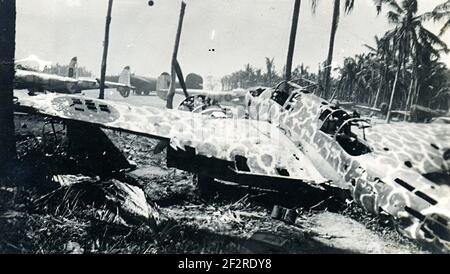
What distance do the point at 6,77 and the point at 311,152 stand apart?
6421mm

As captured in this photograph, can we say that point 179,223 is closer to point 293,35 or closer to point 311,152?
point 311,152

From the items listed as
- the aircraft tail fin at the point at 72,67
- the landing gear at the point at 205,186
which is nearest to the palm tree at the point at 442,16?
the landing gear at the point at 205,186

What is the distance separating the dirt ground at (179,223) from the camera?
4770 millimetres

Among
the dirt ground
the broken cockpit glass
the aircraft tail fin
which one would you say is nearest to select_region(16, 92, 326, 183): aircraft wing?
the broken cockpit glass

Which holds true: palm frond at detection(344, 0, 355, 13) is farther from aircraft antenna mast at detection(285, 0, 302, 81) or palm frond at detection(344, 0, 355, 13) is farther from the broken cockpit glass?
the broken cockpit glass

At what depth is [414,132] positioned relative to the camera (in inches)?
340

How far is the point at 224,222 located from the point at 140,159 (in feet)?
14.4

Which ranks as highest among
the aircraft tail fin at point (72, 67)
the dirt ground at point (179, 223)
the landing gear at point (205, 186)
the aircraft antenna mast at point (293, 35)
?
the aircraft antenna mast at point (293, 35)

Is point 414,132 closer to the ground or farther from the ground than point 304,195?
farther from the ground

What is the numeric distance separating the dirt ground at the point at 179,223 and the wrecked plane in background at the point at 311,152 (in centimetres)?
65

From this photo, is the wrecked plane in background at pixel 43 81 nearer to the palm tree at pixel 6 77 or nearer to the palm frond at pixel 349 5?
the palm tree at pixel 6 77

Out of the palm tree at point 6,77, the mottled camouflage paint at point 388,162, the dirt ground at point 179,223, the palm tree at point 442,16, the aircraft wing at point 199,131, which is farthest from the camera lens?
the palm tree at point 442,16
